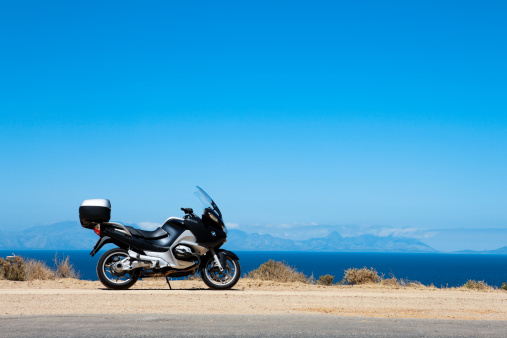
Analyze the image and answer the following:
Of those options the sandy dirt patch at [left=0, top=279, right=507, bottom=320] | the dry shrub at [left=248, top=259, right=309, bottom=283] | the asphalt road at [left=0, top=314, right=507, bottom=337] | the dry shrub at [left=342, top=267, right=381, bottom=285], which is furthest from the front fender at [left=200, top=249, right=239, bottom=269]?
the dry shrub at [left=342, top=267, right=381, bottom=285]

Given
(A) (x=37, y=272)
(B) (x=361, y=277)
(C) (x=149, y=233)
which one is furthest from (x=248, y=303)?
(A) (x=37, y=272)

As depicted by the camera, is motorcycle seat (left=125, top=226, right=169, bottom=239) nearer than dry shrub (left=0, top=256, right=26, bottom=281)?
Yes

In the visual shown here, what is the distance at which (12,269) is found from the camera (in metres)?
17.0

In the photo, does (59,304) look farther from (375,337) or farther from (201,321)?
(375,337)

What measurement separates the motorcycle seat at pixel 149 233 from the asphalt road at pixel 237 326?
14.2ft

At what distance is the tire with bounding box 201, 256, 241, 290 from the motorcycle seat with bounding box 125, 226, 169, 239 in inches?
47.5

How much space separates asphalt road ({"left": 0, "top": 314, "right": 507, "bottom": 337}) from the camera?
294 inches

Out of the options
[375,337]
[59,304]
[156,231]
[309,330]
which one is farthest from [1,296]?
[375,337]

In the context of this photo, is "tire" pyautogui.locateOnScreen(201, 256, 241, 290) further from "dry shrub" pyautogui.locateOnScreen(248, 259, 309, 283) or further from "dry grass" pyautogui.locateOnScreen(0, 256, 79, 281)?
"dry grass" pyautogui.locateOnScreen(0, 256, 79, 281)

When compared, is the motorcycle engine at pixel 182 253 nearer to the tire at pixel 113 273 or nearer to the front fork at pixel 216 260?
the front fork at pixel 216 260

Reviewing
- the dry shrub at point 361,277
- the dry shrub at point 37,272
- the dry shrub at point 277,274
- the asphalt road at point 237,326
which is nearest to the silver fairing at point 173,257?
the asphalt road at point 237,326

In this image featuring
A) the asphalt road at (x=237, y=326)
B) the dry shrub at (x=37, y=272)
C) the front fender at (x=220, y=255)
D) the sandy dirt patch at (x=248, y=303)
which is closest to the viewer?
the asphalt road at (x=237, y=326)

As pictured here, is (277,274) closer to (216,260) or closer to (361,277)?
(361,277)

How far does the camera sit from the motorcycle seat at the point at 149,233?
13172mm
